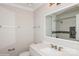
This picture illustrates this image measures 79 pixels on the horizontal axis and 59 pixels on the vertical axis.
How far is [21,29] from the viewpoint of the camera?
2.33 meters

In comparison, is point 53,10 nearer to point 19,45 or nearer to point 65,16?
point 65,16

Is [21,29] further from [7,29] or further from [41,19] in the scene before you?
[41,19]

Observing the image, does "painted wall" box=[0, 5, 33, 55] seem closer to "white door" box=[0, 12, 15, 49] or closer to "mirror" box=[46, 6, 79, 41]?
"white door" box=[0, 12, 15, 49]

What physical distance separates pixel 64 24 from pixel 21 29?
128 centimetres

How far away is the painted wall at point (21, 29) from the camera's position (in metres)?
2.26

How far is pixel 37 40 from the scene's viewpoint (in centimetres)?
236

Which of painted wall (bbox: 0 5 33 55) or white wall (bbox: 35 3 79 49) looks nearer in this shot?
white wall (bbox: 35 3 79 49)

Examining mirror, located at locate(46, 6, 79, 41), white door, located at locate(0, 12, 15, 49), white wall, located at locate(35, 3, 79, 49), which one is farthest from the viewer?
white door, located at locate(0, 12, 15, 49)

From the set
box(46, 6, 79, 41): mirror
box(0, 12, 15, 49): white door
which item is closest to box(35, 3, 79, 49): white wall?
box(46, 6, 79, 41): mirror

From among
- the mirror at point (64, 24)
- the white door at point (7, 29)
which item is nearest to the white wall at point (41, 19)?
the mirror at point (64, 24)

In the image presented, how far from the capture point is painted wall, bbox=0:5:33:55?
2256 millimetres

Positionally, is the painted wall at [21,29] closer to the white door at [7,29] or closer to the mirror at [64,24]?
the white door at [7,29]

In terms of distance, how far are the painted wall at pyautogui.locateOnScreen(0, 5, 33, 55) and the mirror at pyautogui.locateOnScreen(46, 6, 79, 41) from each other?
0.62m

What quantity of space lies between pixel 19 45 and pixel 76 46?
1629mm
